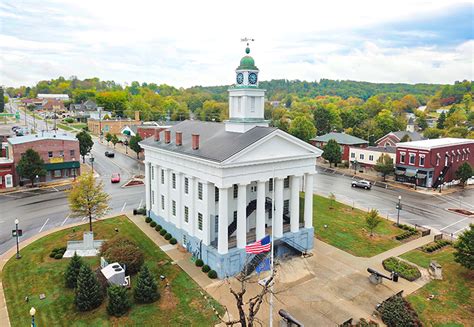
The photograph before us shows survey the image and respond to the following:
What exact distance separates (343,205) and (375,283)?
2247cm

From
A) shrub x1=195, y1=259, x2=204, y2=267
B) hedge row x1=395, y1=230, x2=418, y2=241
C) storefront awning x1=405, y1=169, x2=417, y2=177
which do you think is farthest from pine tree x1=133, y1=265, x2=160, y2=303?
storefront awning x1=405, y1=169, x2=417, y2=177

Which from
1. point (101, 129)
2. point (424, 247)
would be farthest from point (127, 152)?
point (424, 247)

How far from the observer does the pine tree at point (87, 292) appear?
82.5 ft

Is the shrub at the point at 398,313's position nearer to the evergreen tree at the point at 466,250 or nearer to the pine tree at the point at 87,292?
the evergreen tree at the point at 466,250

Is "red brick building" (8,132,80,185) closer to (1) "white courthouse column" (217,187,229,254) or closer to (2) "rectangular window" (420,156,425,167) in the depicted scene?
(1) "white courthouse column" (217,187,229,254)

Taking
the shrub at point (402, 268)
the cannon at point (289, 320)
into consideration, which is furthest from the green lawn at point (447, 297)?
the cannon at point (289, 320)

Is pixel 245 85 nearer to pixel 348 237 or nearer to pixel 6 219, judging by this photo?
pixel 348 237

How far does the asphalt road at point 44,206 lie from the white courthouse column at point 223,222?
21.7m

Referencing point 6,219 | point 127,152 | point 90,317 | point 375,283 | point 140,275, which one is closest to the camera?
point 90,317

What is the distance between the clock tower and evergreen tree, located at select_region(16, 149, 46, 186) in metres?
38.0

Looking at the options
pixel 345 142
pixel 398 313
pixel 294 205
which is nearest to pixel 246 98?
pixel 294 205

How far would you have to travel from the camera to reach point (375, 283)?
29625 mm

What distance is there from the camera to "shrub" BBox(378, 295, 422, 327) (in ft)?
80.1

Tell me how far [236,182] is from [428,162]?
4668 centimetres
